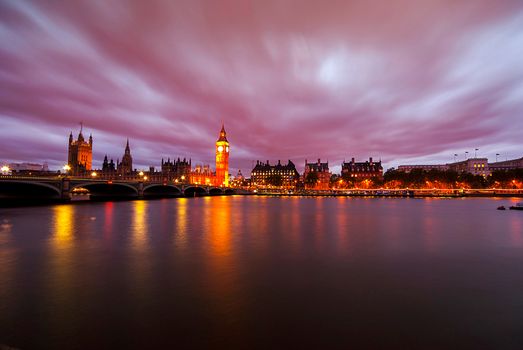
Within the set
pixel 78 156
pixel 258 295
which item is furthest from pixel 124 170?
pixel 258 295

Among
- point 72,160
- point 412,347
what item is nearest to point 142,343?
point 412,347

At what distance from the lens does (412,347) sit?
20.2 feet

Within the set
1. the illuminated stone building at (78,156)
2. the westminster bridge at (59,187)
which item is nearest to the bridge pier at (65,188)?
the westminster bridge at (59,187)

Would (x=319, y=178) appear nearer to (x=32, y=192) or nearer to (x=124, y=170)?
(x=124, y=170)

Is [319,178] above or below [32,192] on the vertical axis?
above

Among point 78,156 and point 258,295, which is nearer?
point 258,295

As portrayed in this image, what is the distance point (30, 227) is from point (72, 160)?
188 metres

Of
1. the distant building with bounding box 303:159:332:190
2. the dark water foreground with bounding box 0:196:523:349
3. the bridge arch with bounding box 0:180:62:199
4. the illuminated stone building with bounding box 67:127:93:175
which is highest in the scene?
the illuminated stone building with bounding box 67:127:93:175

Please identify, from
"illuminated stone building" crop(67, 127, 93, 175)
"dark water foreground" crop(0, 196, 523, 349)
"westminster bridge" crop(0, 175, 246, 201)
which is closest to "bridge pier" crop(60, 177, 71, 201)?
"westminster bridge" crop(0, 175, 246, 201)

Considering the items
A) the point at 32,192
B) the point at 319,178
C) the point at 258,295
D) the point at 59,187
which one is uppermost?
the point at 319,178

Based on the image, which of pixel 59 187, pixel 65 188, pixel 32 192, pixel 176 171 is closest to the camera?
pixel 65 188

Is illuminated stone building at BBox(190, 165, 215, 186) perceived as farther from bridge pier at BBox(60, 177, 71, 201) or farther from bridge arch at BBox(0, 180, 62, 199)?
bridge pier at BBox(60, 177, 71, 201)

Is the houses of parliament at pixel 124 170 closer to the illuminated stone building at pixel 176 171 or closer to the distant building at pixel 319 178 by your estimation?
the illuminated stone building at pixel 176 171

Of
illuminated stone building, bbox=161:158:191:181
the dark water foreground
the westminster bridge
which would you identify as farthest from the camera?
illuminated stone building, bbox=161:158:191:181
